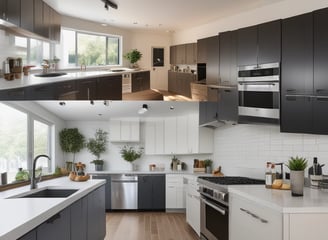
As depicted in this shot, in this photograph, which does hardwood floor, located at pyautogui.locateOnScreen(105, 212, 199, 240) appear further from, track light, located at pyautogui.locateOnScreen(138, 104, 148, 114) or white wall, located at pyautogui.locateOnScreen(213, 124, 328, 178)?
track light, located at pyautogui.locateOnScreen(138, 104, 148, 114)

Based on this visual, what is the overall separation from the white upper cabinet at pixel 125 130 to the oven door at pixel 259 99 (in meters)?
5.03

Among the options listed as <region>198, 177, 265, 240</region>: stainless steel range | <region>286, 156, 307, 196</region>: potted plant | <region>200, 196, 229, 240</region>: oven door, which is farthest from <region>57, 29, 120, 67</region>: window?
<region>286, 156, 307, 196</region>: potted plant

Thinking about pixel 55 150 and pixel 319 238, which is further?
pixel 55 150

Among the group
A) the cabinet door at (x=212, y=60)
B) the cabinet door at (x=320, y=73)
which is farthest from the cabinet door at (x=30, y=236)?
the cabinet door at (x=212, y=60)

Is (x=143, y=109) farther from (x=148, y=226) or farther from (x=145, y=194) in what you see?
(x=148, y=226)

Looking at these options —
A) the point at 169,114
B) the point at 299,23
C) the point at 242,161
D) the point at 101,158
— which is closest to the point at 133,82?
the point at 242,161

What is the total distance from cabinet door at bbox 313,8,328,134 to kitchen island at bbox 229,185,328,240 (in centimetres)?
65

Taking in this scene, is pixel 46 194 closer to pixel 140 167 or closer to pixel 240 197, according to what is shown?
pixel 240 197

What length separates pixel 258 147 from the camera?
20.5 feet

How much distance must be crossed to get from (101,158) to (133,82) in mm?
4357

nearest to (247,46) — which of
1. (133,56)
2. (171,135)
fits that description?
(133,56)

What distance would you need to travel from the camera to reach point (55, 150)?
1007cm

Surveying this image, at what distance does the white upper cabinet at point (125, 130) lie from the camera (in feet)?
35.0

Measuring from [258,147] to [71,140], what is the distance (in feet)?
18.0
